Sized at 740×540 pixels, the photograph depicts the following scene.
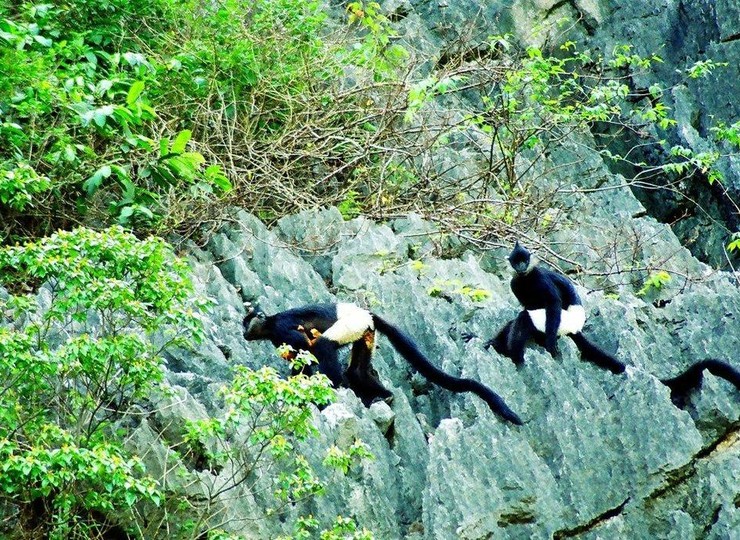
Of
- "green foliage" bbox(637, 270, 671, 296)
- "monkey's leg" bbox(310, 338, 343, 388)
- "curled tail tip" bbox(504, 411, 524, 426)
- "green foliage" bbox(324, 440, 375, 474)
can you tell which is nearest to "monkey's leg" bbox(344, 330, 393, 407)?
"monkey's leg" bbox(310, 338, 343, 388)

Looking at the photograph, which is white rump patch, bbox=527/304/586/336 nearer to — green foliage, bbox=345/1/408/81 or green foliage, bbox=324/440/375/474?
A: green foliage, bbox=324/440/375/474

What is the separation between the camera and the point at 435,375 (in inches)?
318

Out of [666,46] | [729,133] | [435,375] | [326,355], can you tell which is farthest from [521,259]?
[666,46]

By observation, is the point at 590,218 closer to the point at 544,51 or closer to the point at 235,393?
the point at 544,51

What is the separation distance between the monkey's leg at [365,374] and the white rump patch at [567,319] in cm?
131

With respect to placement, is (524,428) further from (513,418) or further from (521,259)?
(521,259)

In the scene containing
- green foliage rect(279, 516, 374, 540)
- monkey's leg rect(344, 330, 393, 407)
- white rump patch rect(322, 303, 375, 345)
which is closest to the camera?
green foliage rect(279, 516, 374, 540)

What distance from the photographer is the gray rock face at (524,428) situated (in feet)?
22.7

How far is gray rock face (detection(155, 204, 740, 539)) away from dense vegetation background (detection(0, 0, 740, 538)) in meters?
0.37

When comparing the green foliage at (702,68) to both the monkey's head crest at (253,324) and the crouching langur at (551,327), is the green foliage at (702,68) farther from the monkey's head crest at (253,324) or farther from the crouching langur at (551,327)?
the monkey's head crest at (253,324)

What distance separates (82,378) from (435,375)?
2.76m

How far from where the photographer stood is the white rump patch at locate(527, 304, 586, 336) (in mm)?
8328

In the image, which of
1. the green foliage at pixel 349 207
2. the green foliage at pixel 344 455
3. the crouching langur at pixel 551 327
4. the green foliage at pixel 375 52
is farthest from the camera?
the green foliage at pixel 375 52

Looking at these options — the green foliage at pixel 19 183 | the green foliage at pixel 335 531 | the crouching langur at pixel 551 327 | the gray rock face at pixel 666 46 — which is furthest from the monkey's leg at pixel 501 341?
the gray rock face at pixel 666 46
